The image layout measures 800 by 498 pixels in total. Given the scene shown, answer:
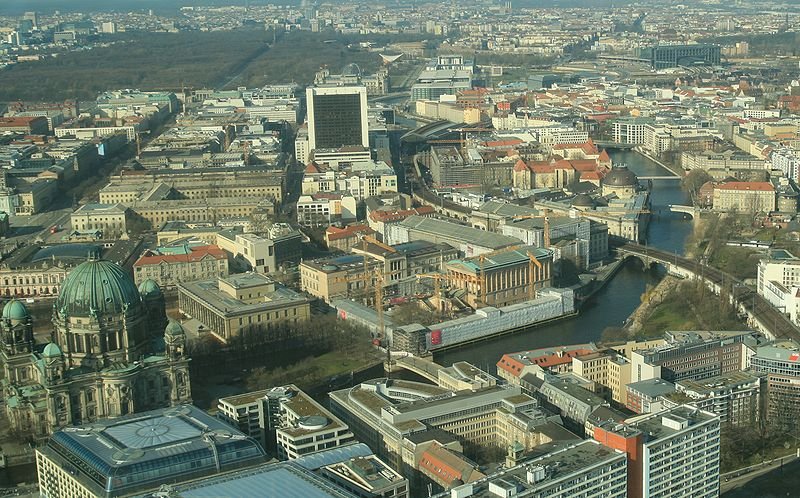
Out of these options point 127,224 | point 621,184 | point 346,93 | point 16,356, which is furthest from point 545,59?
point 16,356

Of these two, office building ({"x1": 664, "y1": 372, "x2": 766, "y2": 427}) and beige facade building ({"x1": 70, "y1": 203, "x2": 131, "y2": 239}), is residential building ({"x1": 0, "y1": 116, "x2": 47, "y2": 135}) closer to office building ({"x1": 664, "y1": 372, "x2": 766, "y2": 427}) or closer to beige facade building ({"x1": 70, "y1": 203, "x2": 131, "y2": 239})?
beige facade building ({"x1": 70, "y1": 203, "x2": 131, "y2": 239})

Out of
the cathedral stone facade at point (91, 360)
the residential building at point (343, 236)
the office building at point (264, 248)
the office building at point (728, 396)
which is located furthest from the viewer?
the residential building at point (343, 236)

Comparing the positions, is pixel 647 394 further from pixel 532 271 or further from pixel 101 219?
pixel 101 219

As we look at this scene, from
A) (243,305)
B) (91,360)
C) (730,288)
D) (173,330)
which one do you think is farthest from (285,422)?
(730,288)

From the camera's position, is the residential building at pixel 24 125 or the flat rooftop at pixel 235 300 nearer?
Answer: the flat rooftop at pixel 235 300

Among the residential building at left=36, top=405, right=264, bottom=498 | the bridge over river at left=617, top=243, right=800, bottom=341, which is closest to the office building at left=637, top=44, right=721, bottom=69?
the bridge over river at left=617, top=243, right=800, bottom=341

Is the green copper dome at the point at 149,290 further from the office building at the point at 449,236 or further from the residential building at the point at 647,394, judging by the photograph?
the office building at the point at 449,236

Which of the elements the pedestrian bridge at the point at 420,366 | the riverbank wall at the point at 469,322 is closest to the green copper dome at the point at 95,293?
the pedestrian bridge at the point at 420,366

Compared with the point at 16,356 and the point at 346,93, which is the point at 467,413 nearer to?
the point at 16,356
